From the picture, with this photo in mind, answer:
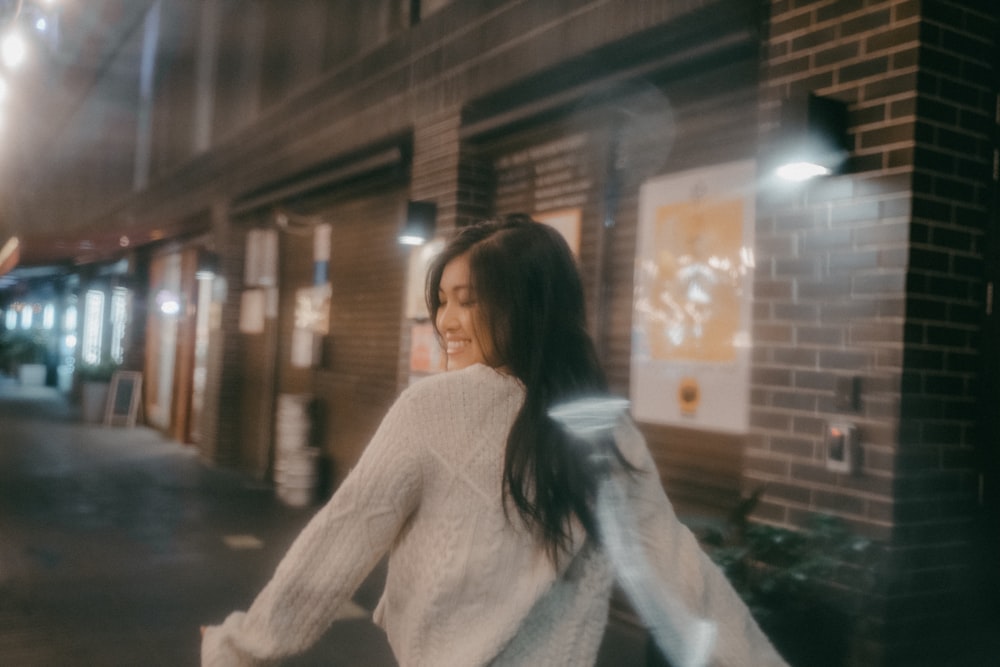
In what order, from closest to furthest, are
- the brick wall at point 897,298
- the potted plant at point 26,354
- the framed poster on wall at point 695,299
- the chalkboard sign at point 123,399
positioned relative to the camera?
the brick wall at point 897,298 < the framed poster on wall at point 695,299 < the chalkboard sign at point 123,399 < the potted plant at point 26,354

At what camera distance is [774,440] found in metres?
4.17

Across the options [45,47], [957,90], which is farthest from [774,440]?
[45,47]

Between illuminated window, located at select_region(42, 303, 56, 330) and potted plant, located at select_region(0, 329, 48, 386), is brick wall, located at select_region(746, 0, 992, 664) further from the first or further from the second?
illuminated window, located at select_region(42, 303, 56, 330)

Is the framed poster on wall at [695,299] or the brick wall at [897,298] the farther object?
the framed poster on wall at [695,299]

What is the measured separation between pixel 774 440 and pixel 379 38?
5.82 meters

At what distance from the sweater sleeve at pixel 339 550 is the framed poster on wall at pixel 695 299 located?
142 inches

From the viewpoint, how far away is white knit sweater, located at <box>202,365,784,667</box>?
1397 mm

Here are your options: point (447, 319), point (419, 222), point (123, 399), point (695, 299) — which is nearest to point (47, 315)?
point (123, 399)

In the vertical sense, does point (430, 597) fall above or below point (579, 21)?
below

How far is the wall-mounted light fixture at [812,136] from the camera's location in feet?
12.4

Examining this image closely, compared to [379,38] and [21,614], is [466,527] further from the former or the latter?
[379,38]

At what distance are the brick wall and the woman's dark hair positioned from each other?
2.56 m

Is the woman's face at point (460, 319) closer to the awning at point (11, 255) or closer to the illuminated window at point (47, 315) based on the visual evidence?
the awning at point (11, 255)

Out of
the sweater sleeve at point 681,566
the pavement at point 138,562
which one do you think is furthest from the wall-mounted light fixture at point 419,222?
the sweater sleeve at point 681,566
